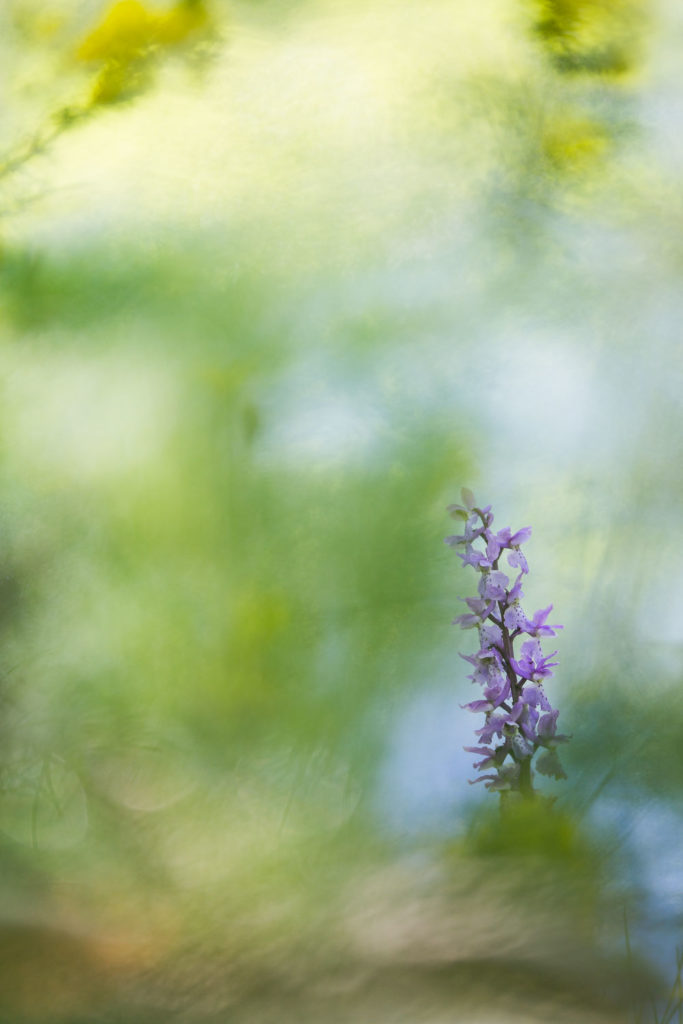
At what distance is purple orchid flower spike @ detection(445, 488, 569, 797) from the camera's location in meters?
0.49

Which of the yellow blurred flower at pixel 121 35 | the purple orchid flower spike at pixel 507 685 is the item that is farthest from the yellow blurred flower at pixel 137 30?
the purple orchid flower spike at pixel 507 685

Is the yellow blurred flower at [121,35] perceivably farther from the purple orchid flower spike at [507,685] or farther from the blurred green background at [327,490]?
the purple orchid flower spike at [507,685]

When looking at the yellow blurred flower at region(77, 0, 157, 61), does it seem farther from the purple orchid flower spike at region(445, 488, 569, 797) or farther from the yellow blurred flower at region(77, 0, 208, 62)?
the purple orchid flower spike at region(445, 488, 569, 797)

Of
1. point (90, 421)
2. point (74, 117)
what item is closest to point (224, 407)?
point (90, 421)

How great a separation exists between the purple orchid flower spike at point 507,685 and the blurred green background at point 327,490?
0.5 inches

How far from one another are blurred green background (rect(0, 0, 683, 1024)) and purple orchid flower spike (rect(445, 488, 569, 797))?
0.04 ft

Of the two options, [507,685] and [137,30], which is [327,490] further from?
[137,30]

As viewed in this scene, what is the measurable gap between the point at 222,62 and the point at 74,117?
79mm

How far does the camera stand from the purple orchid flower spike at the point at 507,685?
0.49 meters

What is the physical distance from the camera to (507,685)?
0.50m

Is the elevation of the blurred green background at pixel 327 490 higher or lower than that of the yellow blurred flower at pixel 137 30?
lower

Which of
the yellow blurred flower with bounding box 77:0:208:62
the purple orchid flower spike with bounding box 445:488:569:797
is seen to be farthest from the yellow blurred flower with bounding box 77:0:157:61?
the purple orchid flower spike with bounding box 445:488:569:797

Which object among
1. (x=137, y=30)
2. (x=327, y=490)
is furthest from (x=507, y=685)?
(x=137, y=30)

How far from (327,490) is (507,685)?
13 centimetres
